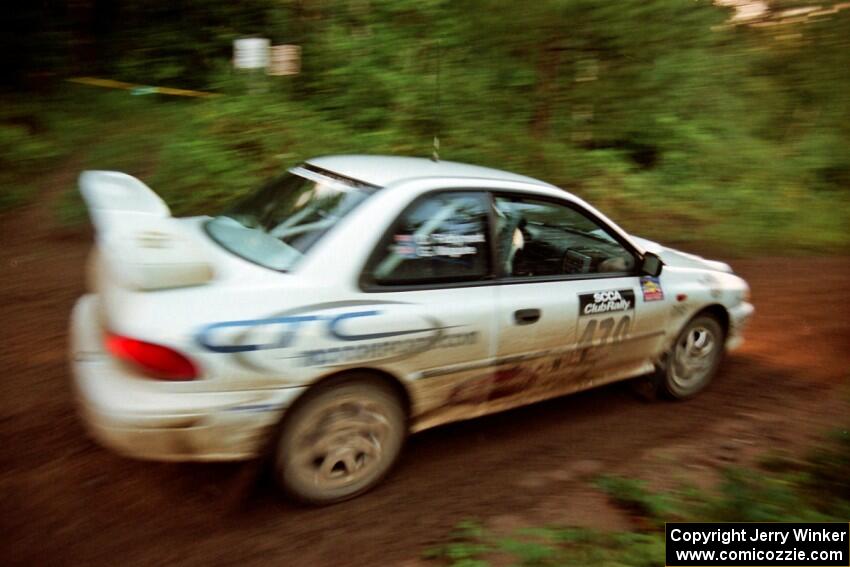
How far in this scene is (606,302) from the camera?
395cm

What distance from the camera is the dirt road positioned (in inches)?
117

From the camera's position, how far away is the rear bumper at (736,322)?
15.8 feet

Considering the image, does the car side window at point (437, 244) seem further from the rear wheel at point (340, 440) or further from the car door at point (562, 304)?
the rear wheel at point (340, 440)

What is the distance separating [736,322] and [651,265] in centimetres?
118

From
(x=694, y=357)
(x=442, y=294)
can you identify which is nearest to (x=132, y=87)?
(x=442, y=294)

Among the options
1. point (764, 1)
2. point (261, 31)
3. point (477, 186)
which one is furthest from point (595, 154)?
point (477, 186)

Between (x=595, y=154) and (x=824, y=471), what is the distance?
7.14m

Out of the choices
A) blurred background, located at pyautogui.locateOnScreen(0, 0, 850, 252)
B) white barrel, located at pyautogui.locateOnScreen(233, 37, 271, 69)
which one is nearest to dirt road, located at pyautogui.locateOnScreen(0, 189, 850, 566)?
blurred background, located at pyautogui.locateOnScreen(0, 0, 850, 252)

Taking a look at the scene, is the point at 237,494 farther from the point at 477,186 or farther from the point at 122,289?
the point at 477,186

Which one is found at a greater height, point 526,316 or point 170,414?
point 526,316

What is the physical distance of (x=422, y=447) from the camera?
3912mm

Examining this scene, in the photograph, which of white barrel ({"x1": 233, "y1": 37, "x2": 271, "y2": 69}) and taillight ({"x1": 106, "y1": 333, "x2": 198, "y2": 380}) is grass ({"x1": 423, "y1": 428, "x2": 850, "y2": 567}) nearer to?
taillight ({"x1": 106, "y1": 333, "x2": 198, "y2": 380})

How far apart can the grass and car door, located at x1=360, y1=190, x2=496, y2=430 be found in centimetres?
68

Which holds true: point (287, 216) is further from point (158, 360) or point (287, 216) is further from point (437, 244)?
point (158, 360)
